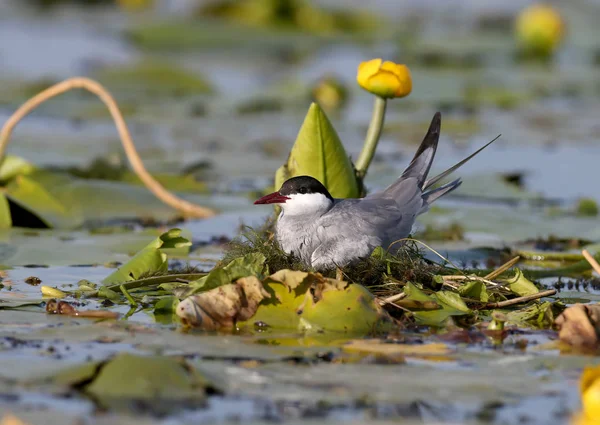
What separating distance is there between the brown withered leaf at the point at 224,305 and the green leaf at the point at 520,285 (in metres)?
1.24

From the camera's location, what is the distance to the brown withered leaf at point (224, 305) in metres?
4.46

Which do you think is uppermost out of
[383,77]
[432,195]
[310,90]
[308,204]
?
[310,90]

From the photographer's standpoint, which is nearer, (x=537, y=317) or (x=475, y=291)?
(x=537, y=317)

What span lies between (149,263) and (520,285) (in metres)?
1.85

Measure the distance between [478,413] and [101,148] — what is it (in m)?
7.85

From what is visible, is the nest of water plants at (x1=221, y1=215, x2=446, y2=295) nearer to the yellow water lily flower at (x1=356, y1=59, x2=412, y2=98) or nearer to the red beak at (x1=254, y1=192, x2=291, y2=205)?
the red beak at (x1=254, y1=192, x2=291, y2=205)

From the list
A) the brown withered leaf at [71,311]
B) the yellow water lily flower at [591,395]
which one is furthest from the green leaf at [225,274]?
the yellow water lily flower at [591,395]

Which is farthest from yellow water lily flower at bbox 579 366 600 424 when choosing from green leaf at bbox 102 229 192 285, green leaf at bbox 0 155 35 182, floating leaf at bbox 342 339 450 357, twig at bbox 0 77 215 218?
green leaf at bbox 0 155 35 182

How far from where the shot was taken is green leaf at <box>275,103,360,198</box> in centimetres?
586

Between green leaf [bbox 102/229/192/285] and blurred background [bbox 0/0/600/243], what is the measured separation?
208cm

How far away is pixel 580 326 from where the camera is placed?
4301 millimetres

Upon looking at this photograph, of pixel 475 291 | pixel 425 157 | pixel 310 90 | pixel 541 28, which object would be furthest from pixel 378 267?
pixel 541 28

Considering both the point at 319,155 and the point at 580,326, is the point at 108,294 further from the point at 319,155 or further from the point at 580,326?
the point at 580,326

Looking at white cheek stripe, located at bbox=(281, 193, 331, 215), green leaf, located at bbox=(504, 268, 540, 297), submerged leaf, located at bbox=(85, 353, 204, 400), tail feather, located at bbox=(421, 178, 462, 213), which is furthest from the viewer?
tail feather, located at bbox=(421, 178, 462, 213)
